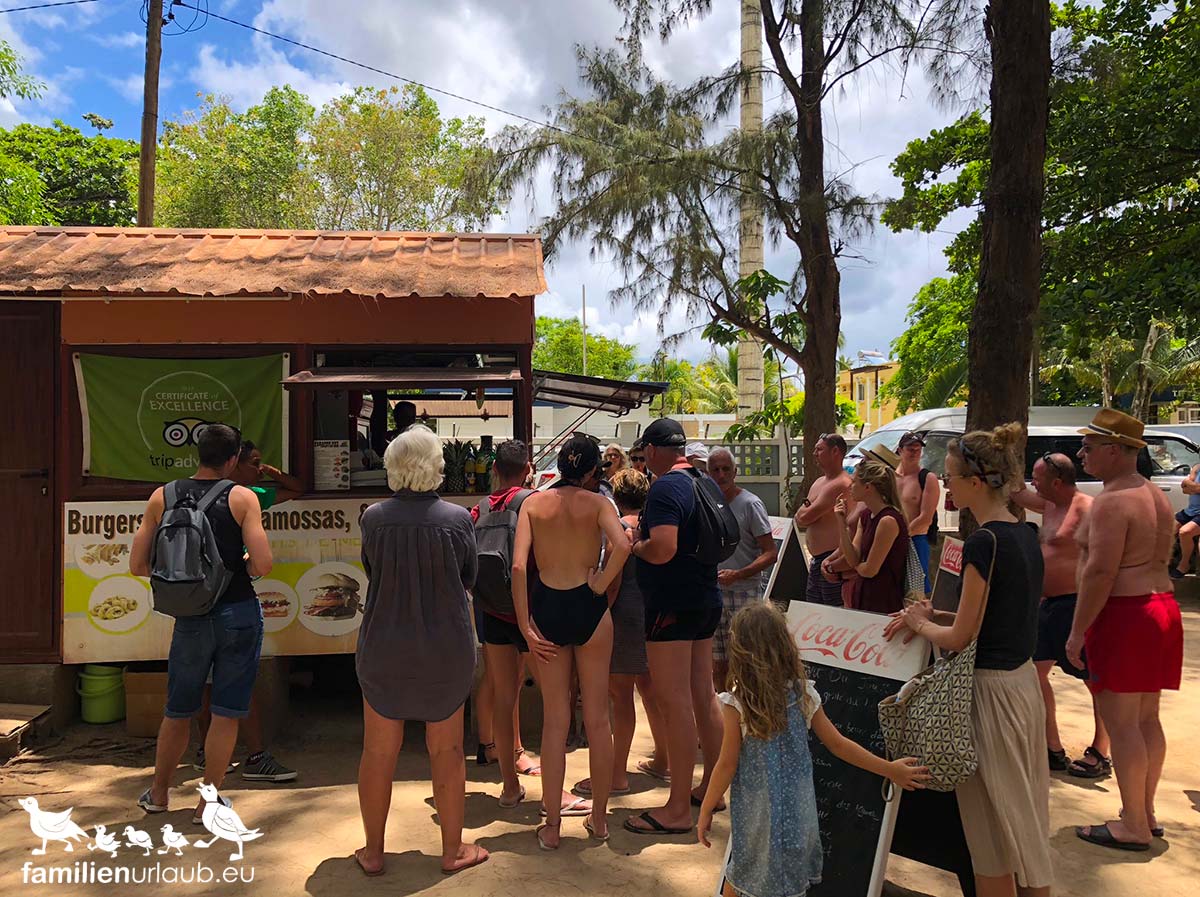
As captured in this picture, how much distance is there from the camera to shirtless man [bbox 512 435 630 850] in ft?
12.7

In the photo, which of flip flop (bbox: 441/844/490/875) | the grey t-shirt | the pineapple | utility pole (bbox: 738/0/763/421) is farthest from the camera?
utility pole (bbox: 738/0/763/421)

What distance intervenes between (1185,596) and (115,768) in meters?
11.2

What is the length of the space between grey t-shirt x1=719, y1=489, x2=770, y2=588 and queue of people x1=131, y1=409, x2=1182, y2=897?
0.14 metres

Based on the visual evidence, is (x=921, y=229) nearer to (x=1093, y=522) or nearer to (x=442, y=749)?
(x=1093, y=522)

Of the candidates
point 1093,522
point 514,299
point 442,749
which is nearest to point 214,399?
point 514,299

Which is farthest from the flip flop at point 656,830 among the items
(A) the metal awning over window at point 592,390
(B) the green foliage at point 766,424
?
(B) the green foliage at point 766,424

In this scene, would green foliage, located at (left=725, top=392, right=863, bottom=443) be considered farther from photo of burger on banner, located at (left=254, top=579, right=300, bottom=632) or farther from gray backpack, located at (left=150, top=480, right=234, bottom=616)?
gray backpack, located at (left=150, top=480, right=234, bottom=616)

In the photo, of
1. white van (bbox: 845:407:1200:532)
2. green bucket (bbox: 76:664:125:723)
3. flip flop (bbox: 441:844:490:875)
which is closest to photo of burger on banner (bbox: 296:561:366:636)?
green bucket (bbox: 76:664:125:723)

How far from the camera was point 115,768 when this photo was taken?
4973 mm

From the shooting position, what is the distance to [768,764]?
109 inches

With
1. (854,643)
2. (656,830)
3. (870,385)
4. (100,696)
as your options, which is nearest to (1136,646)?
(854,643)

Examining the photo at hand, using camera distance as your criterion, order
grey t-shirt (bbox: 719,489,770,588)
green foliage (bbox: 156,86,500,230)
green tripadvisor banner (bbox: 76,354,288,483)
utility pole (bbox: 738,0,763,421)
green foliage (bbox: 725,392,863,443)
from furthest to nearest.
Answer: green foliage (bbox: 156,86,500,230) → green foliage (bbox: 725,392,863,443) → utility pole (bbox: 738,0,763,421) → green tripadvisor banner (bbox: 76,354,288,483) → grey t-shirt (bbox: 719,489,770,588)

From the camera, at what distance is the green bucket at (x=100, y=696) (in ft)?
18.3

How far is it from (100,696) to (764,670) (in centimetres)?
474
